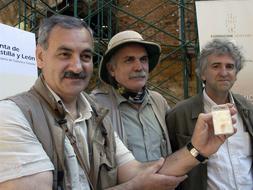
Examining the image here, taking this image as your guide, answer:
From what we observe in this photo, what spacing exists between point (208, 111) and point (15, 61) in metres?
1.42

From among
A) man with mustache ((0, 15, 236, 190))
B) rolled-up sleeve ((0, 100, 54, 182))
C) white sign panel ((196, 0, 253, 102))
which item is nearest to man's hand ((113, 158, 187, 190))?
man with mustache ((0, 15, 236, 190))

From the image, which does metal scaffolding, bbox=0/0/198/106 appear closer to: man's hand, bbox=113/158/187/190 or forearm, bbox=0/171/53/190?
man's hand, bbox=113/158/187/190

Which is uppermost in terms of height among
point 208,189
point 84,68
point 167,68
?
point 167,68

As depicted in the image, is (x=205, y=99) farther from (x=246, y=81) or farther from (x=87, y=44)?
(x=87, y=44)

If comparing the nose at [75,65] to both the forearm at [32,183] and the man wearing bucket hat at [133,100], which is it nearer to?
the forearm at [32,183]

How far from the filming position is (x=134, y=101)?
2711mm

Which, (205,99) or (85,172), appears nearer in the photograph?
(85,172)

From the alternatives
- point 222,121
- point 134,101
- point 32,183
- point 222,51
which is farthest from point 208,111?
point 32,183

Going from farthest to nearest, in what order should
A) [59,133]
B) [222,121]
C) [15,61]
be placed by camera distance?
[15,61], [222,121], [59,133]

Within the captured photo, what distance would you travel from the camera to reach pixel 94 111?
2.11 meters

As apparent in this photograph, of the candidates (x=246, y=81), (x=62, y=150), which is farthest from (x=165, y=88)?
(x=62, y=150)

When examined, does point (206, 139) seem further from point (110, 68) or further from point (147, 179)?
point (110, 68)

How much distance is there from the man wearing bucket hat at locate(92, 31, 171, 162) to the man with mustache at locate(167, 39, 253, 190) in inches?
6.3

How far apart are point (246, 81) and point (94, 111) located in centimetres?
201
